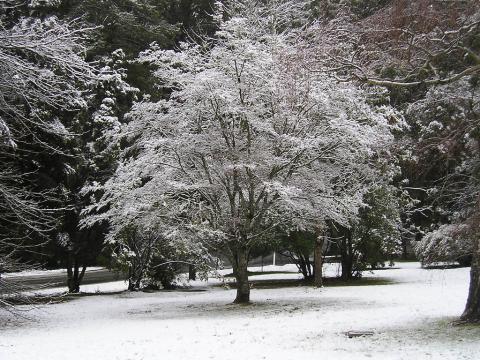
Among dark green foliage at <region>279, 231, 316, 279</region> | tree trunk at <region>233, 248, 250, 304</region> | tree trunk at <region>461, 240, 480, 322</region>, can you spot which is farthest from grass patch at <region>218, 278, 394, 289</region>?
tree trunk at <region>461, 240, 480, 322</region>

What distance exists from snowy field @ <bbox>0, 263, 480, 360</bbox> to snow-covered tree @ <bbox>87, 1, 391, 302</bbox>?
2.22 m

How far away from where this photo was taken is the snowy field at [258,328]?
7.82 m

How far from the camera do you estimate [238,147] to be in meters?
13.9

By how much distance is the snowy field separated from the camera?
7.82 m

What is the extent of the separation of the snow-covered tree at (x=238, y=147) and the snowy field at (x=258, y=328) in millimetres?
2225

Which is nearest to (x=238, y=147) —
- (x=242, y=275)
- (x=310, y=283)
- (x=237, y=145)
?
(x=237, y=145)

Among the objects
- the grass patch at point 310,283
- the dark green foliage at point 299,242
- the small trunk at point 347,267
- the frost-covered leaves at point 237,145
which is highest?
the frost-covered leaves at point 237,145

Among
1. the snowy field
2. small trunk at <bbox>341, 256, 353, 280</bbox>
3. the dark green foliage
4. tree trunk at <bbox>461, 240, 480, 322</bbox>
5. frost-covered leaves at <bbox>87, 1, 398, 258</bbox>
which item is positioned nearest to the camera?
the snowy field

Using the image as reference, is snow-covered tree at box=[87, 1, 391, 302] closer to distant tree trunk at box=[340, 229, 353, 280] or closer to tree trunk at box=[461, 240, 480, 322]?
tree trunk at box=[461, 240, 480, 322]

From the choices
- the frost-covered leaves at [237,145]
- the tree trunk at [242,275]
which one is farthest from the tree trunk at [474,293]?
the tree trunk at [242,275]

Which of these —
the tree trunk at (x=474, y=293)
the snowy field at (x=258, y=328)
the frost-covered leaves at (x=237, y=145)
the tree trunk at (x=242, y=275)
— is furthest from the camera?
the tree trunk at (x=242, y=275)

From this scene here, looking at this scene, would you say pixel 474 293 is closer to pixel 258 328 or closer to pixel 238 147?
pixel 258 328

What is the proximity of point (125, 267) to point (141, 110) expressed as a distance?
6.67 meters

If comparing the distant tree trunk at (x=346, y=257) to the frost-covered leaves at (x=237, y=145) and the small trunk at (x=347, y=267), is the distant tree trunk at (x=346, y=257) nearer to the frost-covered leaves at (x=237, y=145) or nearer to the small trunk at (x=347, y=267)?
the small trunk at (x=347, y=267)
